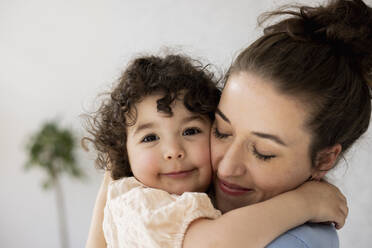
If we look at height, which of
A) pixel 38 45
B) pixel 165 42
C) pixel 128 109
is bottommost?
pixel 128 109

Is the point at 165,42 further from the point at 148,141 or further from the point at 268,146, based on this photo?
the point at 268,146

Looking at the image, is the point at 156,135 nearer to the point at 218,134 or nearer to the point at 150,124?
the point at 150,124

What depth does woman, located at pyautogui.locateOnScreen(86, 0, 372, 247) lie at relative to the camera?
0.95 m

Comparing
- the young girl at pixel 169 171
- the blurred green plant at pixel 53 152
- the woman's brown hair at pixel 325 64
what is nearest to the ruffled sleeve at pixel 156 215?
the young girl at pixel 169 171

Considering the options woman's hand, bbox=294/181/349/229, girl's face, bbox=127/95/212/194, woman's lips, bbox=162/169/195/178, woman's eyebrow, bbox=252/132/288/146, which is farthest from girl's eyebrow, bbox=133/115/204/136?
woman's hand, bbox=294/181/349/229

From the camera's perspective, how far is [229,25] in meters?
2.74

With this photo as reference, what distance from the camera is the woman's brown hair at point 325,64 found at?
95cm

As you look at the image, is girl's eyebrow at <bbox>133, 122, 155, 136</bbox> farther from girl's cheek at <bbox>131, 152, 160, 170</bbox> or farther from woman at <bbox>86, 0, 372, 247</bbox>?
woman at <bbox>86, 0, 372, 247</bbox>

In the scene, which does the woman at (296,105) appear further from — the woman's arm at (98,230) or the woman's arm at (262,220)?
the woman's arm at (98,230)

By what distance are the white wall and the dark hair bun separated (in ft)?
5.16

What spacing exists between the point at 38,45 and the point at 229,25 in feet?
6.17

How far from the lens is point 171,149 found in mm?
1093

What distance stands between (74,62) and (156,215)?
2.91 metres

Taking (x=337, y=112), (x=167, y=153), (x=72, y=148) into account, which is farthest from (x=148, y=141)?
(x=72, y=148)
